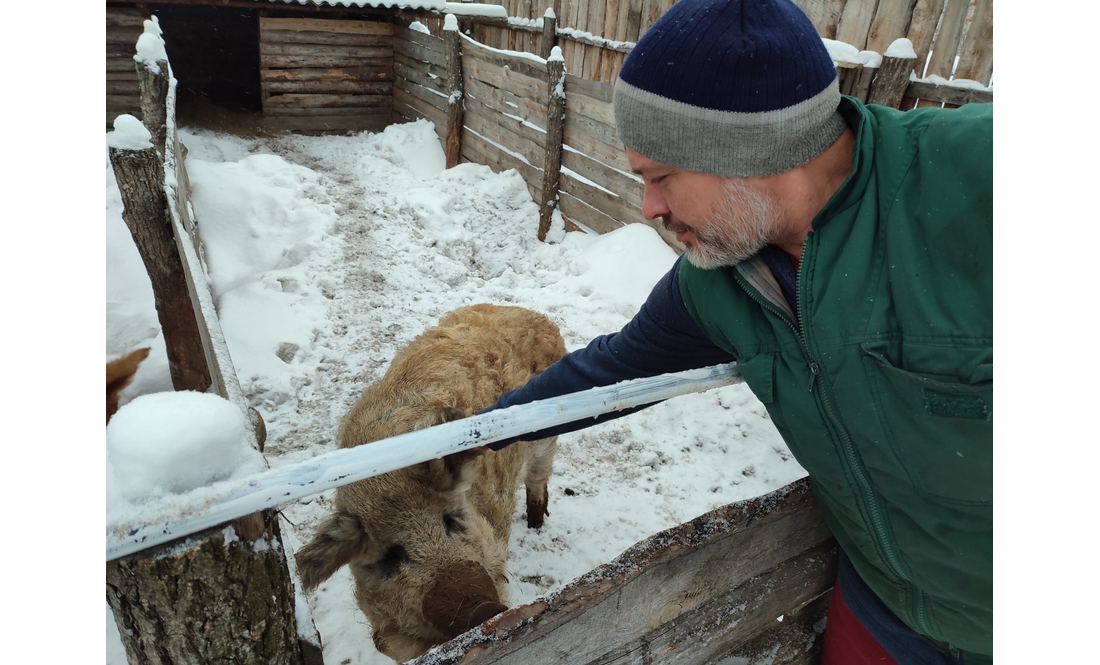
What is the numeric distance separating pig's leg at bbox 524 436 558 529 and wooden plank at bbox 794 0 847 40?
15.5 ft

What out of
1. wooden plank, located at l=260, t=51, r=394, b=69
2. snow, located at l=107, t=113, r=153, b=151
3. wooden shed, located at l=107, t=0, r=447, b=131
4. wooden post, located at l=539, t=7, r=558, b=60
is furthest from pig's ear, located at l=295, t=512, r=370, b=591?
wooden plank, located at l=260, t=51, r=394, b=69

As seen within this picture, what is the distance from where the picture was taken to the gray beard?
64.7 inches

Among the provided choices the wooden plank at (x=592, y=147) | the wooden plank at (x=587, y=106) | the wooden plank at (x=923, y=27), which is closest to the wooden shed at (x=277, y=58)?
the wooden plank at (x=587, y=106)

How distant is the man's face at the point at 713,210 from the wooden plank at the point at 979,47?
4.27 m

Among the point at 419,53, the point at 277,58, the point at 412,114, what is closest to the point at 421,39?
the point at 419,53

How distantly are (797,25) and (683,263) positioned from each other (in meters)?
Result: 0.80

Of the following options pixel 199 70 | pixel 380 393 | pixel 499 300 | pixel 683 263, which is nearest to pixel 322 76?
pixel 199 70

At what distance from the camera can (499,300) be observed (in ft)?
22.7

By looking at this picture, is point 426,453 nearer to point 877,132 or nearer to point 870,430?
point 870,430

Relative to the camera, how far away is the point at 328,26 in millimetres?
12234

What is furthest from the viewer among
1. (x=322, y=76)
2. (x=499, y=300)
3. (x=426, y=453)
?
(x=322, y=76)

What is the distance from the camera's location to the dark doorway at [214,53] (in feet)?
44.8

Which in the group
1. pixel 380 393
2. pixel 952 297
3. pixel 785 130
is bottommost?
pixel 380 393

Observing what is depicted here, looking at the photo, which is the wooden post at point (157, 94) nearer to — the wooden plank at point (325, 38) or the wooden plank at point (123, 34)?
the wooden plank at point (325, 38)
